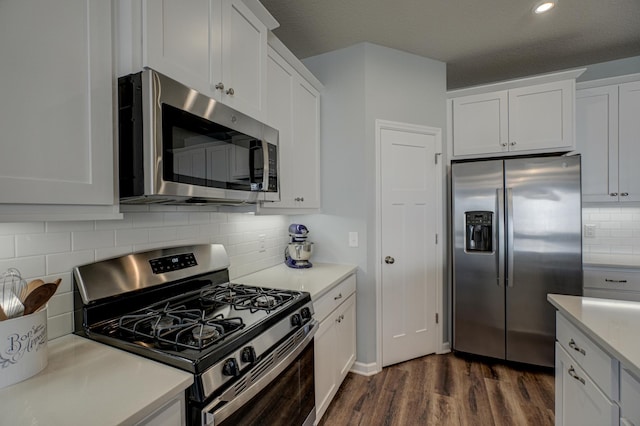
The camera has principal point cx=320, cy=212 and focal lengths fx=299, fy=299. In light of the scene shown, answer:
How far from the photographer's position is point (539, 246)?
240cm

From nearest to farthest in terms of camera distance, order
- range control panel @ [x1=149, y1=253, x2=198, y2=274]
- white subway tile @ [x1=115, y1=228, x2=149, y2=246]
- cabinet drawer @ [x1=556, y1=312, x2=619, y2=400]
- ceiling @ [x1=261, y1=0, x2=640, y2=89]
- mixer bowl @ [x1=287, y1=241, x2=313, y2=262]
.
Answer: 1. cabinet drawer @ [x1=556, y1=312, x2=619, y2=400]
2. white subway tile @ [x1=115, y1=228, x2=149, y2=246]
3. range control panel @ [x1=149, y1=253, x2=198, y2=274]
4. ceiling @ [x1=261, y1=0, x2=640, y2=89]
5. mixer bowl @ [x1=287, y1=241, x2=313, y2=262]

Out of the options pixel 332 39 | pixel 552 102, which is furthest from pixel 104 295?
pixel 552 102

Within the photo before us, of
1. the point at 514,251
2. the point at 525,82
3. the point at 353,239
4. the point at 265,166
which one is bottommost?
the point at 514,251

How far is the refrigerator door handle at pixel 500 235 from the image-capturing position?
8.11ft

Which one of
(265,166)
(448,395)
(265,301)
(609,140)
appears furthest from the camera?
(609,140)

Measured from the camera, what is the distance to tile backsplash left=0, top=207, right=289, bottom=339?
101cm

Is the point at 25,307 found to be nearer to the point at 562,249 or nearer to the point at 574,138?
the point at 562,249

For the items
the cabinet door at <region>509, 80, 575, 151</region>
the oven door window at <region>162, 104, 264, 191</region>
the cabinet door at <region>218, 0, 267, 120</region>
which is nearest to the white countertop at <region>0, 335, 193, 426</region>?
the oven door window at <region>162, 104, 264, 191</region>

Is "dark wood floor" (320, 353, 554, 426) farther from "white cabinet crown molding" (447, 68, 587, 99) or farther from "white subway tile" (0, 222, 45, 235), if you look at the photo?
"white cabinet crown molding" (447, 68, 587, 99)

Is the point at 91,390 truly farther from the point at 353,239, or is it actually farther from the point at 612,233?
the point at 612,233

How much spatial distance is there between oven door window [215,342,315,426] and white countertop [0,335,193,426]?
0.87ft

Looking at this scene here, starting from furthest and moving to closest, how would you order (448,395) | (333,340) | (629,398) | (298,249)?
(298,249)
(448,395)
(333,340)
(629,398)

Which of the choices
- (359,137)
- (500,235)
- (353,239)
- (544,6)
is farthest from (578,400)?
(544,6)

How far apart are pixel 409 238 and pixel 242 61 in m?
1.89
